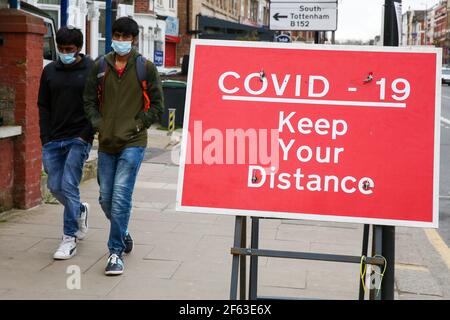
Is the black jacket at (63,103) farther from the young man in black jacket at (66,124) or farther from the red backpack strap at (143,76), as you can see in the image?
the red backpack strap at (143,76)

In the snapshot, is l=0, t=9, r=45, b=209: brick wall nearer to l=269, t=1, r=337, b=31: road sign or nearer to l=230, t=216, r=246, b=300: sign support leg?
l=230, t=216, r=246, b=300: sign support leg

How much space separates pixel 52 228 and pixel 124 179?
190 centimetres

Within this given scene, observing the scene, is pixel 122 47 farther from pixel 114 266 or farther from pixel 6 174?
pixel 6 174

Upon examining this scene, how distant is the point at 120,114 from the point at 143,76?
0.33 meters

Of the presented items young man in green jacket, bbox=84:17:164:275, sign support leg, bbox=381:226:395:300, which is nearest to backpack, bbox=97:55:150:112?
young man in green jacket, bbox=84:17:164:275

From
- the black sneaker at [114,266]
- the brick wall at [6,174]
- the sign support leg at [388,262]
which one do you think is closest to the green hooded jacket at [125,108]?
the black sneaker at [114,266]

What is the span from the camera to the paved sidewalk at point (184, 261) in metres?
5.11

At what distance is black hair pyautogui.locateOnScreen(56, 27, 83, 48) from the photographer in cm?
568

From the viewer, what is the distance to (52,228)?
6941 mm

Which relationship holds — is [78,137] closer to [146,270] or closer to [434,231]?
[146,270]

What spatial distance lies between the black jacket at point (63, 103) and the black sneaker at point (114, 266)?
105 cm

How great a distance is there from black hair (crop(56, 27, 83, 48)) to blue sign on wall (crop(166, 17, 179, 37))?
33233mm

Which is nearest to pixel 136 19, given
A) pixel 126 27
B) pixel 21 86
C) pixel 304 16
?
pixel 304 16
